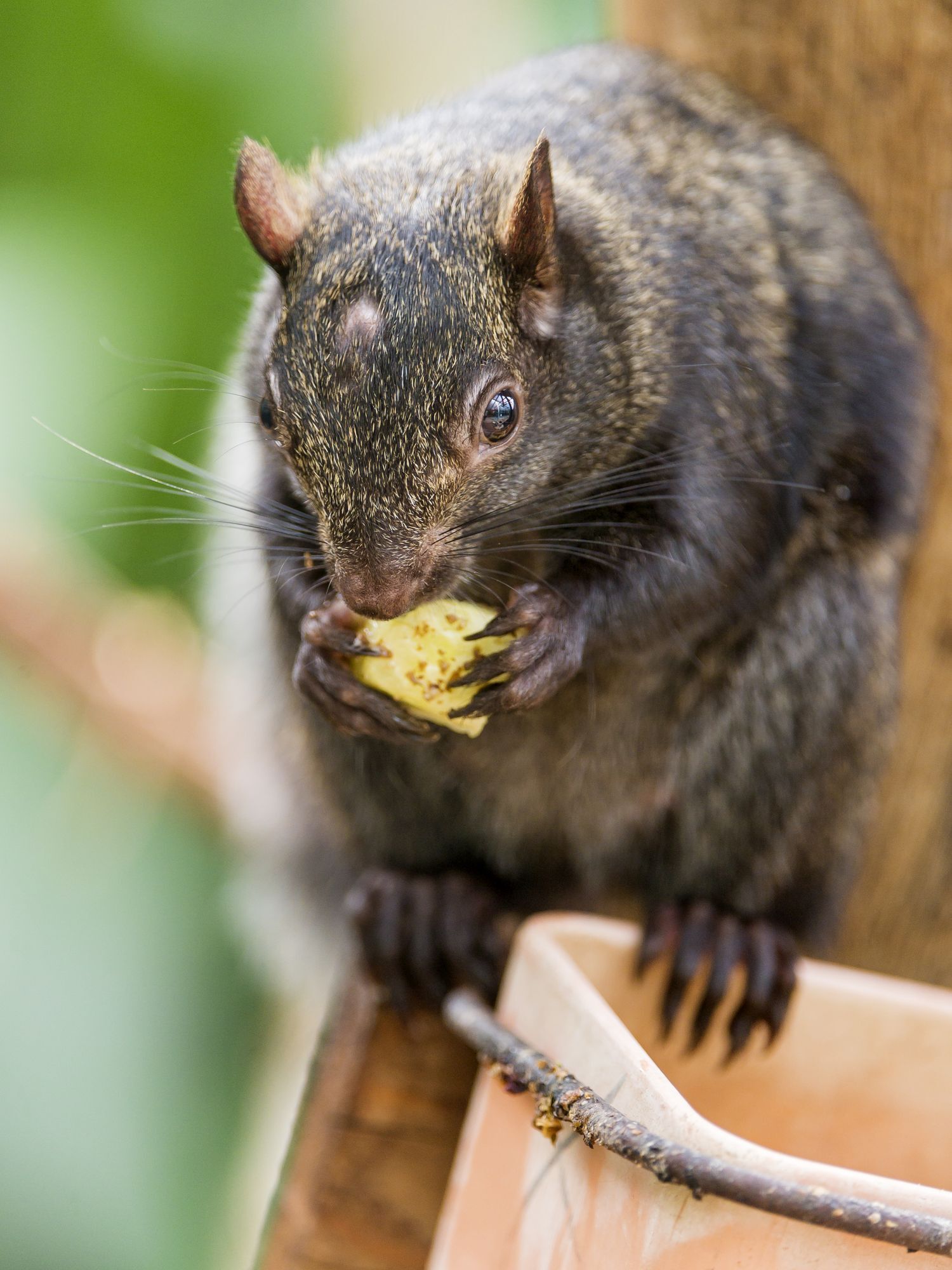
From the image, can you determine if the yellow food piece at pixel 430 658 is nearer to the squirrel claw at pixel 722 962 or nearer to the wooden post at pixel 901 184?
the squirrel claw at pixel 722 962

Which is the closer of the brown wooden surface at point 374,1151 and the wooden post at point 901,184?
the brown wooden surface at point 374,1151

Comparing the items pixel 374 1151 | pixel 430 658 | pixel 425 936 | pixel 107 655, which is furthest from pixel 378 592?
pixel 107 655

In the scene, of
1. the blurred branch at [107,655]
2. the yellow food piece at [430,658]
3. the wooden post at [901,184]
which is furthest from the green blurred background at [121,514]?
the yellow food piece at [430,658]

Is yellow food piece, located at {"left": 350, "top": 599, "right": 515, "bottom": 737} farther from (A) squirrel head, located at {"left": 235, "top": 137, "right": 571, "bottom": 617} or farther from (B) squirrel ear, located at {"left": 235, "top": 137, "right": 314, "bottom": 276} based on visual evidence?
(B) squirrel ear, located at {"left": 235, "top": 137, "right": 314, "bottom": 276}

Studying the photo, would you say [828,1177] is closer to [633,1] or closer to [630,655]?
[630,655]

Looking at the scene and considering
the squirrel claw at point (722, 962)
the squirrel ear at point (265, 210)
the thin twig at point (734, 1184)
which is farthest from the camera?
the squirrel claw at point (722, 962)

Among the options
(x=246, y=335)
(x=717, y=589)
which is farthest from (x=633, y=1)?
(x=717, y=589)

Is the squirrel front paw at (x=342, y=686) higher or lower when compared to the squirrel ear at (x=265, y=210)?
lower

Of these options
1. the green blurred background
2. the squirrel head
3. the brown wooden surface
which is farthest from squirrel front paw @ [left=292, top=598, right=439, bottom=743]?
the green blurred background
